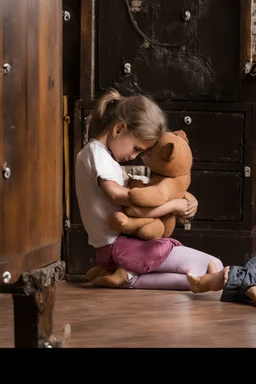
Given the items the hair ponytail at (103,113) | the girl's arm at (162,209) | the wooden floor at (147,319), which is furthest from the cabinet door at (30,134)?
the hair ponytail at (103,113)

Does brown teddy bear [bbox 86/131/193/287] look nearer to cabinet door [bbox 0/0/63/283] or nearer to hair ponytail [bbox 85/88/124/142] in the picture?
hair ponytail [bbox 85/88/124/142]

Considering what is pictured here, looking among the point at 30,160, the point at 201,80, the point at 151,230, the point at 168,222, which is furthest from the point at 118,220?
the point at 30,160

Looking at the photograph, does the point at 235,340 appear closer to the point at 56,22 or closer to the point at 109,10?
the point at 56,22

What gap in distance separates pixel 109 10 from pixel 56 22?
5.89 feet

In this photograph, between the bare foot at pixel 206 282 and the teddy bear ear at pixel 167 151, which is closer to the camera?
the bare foot at pixel 206 282

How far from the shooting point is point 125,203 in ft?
10.4

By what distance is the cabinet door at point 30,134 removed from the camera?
169cm

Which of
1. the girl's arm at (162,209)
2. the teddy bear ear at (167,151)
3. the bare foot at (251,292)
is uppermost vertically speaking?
the teddy bear ear at (167,151)

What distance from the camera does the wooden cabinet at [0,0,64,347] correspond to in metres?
1.69

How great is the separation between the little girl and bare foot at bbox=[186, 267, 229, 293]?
206mm

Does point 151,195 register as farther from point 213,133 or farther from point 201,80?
point 201,80

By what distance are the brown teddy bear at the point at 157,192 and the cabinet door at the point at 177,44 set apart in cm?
44

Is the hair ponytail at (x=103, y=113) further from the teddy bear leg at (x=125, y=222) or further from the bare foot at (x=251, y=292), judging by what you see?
the bare foot at (x=251, y=292)
